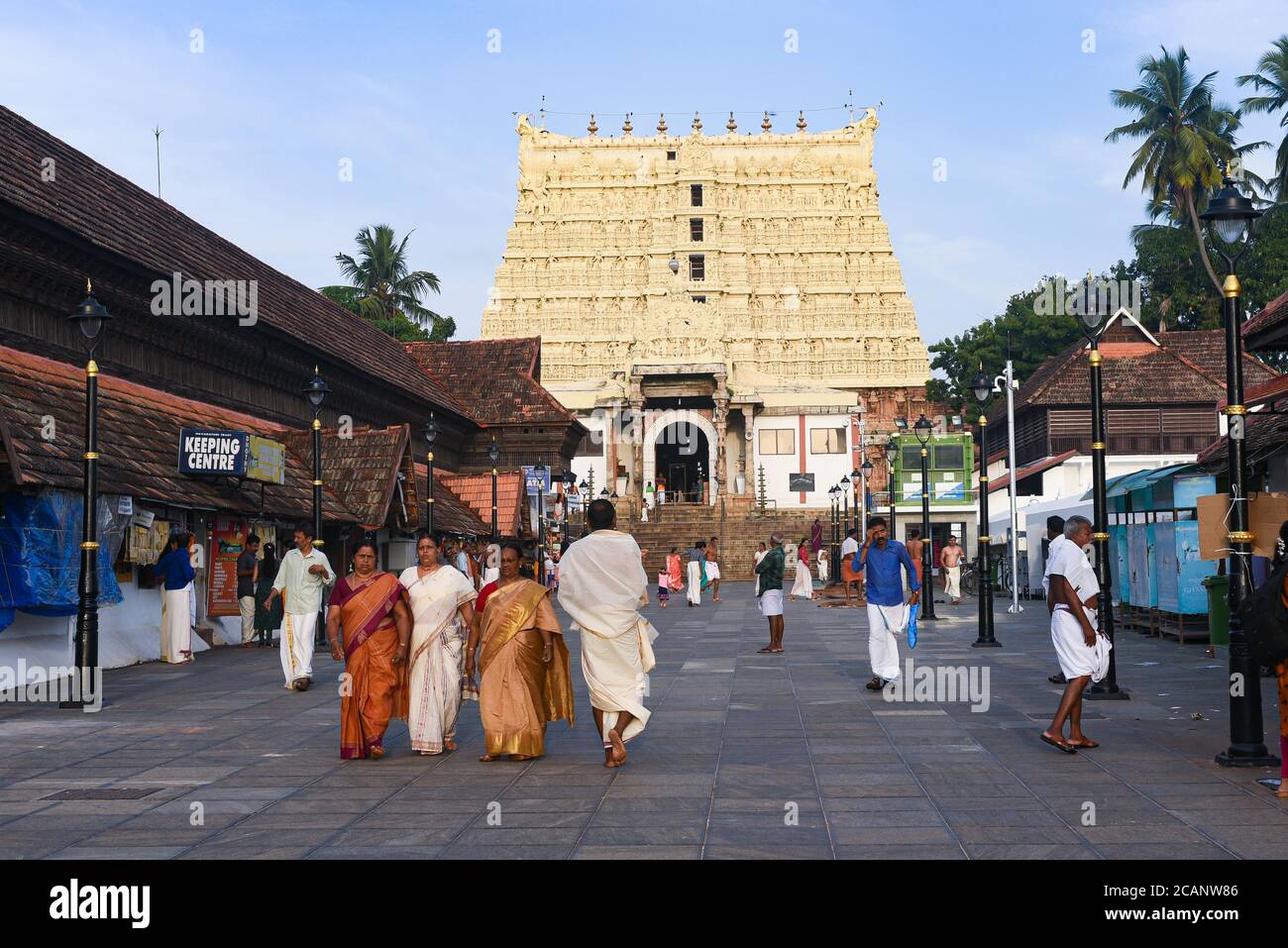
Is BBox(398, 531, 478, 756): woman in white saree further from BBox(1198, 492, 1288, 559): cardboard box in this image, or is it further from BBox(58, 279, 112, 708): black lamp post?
BBox(1198, 492, 1288, 559): cardboard box

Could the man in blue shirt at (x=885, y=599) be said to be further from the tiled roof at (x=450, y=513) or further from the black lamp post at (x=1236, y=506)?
the tiled roof at (x=450, y=513)

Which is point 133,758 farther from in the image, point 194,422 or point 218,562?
point 194,422

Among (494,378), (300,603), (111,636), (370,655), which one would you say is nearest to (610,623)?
(370,655)

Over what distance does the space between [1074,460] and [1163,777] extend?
43294 millimetres

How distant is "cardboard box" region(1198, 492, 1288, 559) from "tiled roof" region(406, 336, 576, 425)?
A: 3451 cm

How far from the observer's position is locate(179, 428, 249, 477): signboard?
19020mm

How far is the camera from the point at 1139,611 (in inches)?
881

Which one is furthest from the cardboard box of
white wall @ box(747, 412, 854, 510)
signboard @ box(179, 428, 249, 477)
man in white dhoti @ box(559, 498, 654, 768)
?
white wall @ box(747, 412, 854, 510)

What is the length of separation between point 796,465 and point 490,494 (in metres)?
33.6

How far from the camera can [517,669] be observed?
954 cm

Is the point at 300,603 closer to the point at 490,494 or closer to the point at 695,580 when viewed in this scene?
the point at 695,580

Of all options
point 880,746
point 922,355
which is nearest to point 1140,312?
point 922,355

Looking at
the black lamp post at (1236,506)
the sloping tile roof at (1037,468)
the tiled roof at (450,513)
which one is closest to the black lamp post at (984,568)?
the black lamp post at (1236,506)
